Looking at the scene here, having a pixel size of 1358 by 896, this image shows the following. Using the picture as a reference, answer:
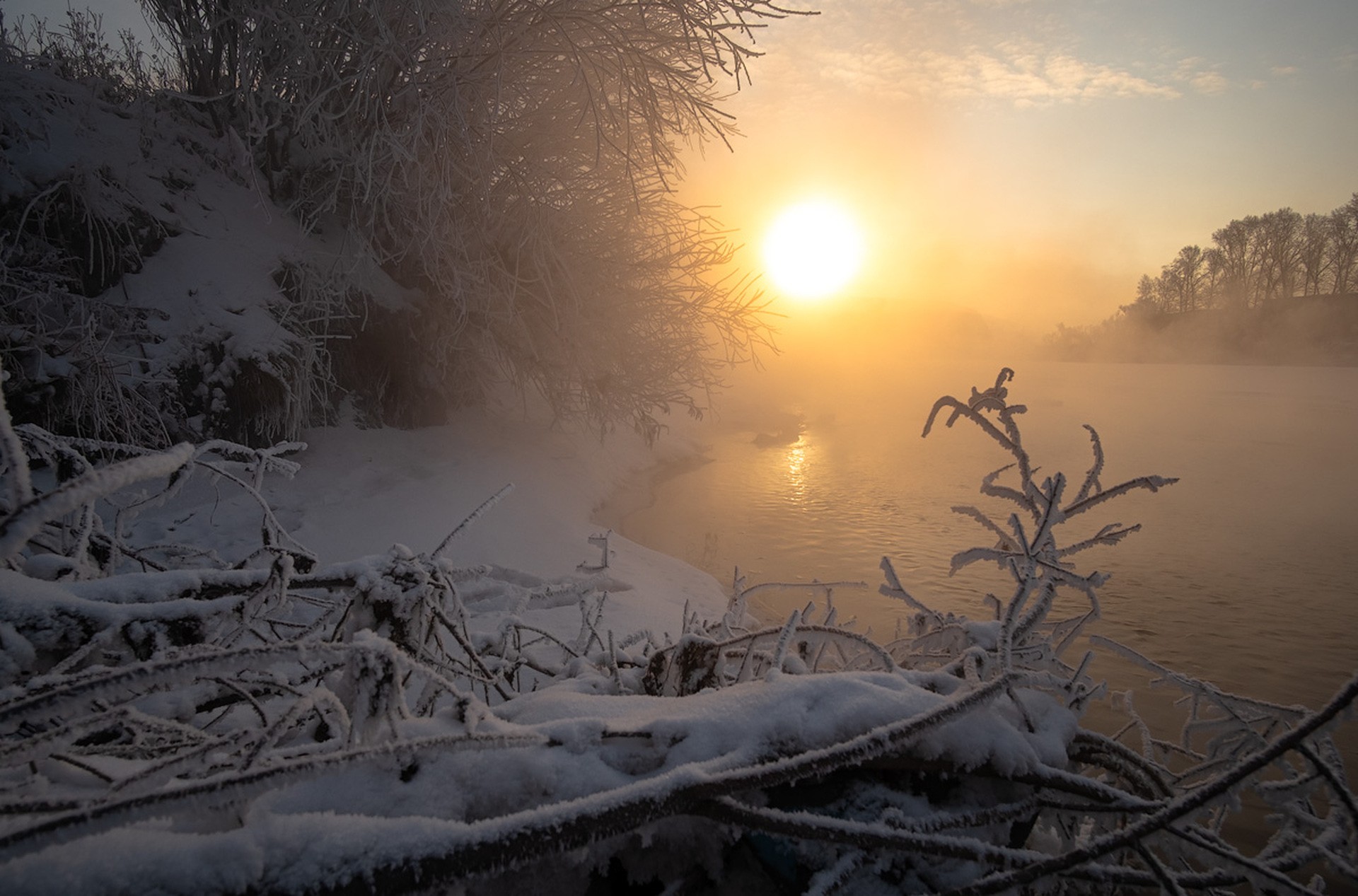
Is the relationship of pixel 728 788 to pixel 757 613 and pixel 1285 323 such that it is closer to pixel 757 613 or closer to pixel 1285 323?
pixel 757 613

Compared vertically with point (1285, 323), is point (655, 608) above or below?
below

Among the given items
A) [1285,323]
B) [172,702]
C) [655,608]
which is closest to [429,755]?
[172,702]

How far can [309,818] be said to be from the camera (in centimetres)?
56

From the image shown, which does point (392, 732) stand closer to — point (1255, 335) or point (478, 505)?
point (478, 505)

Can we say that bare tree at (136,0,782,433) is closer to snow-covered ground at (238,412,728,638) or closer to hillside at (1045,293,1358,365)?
snow-covered ground at (238,412,728,638)

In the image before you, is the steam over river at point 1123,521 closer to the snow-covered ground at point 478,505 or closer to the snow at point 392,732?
the snow-covered ground at point 478,505

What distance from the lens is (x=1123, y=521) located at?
9.09 meters

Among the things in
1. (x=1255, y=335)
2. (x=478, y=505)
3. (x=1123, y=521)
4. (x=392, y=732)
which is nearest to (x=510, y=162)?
(x=478, y=505)

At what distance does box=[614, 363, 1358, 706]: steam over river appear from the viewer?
17.3 feet

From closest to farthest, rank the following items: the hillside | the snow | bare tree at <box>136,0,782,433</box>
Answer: the snow < bare tree at <box>136,0,782,433</box> < the hillside

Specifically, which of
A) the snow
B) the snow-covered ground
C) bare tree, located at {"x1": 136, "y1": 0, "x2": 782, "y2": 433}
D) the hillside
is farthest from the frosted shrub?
the hillside

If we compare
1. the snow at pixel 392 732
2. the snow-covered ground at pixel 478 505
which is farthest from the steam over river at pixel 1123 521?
the snow at pixel 392 732

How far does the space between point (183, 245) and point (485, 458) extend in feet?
11.5

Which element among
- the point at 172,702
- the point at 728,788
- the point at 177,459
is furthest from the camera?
the point at 172,702
